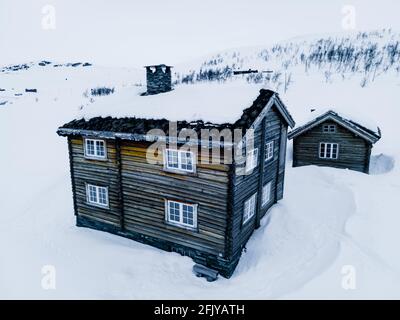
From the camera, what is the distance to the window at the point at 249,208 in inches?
553

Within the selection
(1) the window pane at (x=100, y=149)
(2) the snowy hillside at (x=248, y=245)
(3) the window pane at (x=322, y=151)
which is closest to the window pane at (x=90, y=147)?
(1) the window pane at (x=100, y=149)

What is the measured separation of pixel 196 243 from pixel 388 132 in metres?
26.4

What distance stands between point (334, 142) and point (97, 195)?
16619 mm

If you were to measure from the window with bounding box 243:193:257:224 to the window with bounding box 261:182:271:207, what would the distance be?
1.19 metres

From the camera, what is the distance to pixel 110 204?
51.5 feet

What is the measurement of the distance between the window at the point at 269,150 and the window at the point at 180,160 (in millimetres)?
4312

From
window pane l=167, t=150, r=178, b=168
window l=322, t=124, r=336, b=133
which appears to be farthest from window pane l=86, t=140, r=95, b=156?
window l=322, t=124, r=336, b=133

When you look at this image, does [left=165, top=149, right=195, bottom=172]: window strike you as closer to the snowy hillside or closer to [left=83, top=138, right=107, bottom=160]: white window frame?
[left=83, top=138, right=107, bottom=160]: white window frame

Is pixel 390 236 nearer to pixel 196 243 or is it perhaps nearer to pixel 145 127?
pixel 196 243

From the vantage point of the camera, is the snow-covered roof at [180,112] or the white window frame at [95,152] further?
the white window frame at [95,152]

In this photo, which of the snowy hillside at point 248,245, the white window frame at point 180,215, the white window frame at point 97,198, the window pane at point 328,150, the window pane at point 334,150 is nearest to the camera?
the snowy hillside at point 248,245

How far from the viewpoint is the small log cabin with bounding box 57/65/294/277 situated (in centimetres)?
1274

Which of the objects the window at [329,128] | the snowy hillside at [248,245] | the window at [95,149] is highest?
the window at [95,149]

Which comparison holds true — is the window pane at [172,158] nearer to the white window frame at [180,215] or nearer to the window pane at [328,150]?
the white window frame at [180,215]
